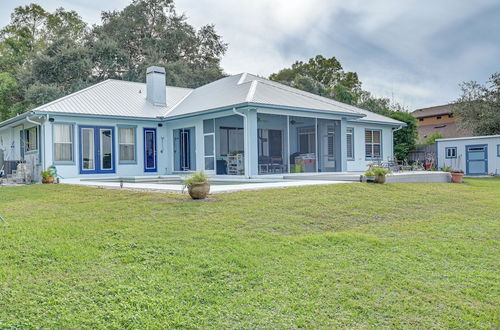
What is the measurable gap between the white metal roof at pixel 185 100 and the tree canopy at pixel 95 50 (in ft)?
26.4

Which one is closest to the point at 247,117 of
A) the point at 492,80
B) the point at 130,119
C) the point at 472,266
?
the point at 130,119

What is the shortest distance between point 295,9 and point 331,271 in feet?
36.9

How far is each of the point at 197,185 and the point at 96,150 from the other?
940 cm

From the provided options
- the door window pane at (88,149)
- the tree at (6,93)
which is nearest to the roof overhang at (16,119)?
the door window pane at (88,149)

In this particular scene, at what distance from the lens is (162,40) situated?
109ft

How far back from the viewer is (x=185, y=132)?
17.4m

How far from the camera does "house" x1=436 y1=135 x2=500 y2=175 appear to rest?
833 inches

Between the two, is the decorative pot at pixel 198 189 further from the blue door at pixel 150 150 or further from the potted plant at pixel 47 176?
the blue door at pixel 150 150

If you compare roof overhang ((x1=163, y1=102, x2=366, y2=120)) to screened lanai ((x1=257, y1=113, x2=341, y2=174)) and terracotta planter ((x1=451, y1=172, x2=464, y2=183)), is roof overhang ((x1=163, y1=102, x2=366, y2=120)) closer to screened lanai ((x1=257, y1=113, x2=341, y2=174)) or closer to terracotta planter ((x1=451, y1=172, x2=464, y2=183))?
screened lanai ((x1=257, y1=113, x2=341, y2=174))

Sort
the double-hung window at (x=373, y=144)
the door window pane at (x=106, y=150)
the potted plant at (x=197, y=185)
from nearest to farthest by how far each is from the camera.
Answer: the potted plant at (x=197, y=185) → the door window pane at (x=106, y=150) → the double-hung window at (x=373, y=144)

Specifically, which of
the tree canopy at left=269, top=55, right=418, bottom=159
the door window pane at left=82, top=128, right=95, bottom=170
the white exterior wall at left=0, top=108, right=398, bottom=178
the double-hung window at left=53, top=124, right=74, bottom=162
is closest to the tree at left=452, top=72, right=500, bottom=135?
the tree canopy at left=269, top=55, right=418, bottom=159

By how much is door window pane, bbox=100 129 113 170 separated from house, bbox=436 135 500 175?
1633 centimetres

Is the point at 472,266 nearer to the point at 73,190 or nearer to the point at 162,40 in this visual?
the point at 73,190

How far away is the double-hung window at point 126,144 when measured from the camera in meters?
16.9
